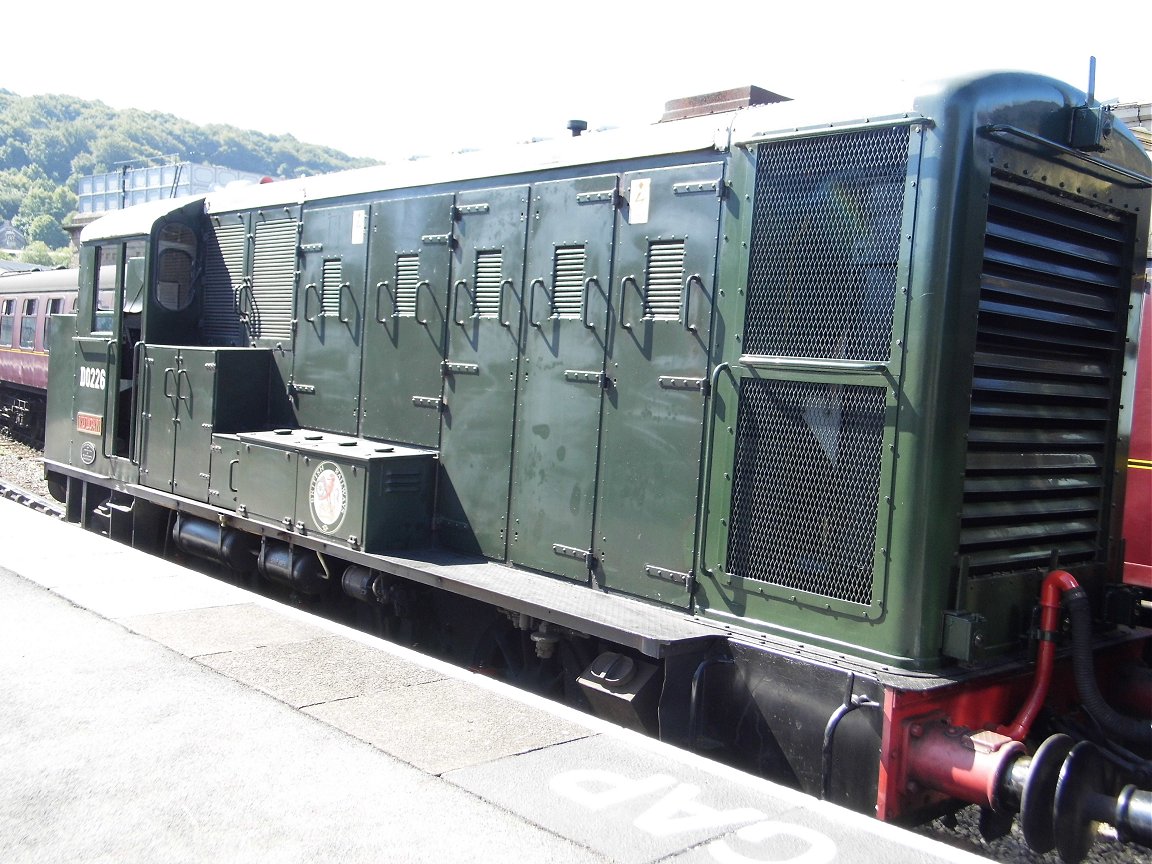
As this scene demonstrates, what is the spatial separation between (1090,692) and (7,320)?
76.9 ft

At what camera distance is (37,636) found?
5.75 metres

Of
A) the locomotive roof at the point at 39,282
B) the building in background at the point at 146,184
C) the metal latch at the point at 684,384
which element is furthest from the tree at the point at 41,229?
the metal latch at the point at 684,384

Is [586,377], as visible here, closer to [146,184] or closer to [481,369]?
[481,369]

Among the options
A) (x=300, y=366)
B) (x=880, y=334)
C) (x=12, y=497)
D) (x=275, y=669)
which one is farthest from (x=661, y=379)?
(x=12, y=497)

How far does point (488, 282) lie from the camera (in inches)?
244

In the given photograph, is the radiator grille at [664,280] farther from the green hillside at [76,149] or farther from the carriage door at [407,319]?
the green hillside at [76,149]

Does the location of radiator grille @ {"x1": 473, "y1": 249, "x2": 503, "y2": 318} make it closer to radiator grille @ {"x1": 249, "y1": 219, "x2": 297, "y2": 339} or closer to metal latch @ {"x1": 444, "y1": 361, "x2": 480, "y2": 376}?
metal latch @ {"x1": 444, "y1": 361, "x2": 480, "y2": 376}

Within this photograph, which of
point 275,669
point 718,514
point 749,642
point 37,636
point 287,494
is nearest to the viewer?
point 749,642

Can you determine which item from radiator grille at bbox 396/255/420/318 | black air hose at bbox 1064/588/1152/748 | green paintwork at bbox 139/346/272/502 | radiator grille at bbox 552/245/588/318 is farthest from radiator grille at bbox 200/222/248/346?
black air hose at bbox 1064/588/1152/748

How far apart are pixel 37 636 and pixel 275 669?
154 centimetres

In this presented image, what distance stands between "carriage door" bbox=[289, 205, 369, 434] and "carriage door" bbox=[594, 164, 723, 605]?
8.27 feet

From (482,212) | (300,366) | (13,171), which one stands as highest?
(13,171)

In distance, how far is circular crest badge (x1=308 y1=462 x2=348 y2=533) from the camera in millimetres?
6359

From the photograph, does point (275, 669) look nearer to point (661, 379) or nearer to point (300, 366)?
point (661, 379)
